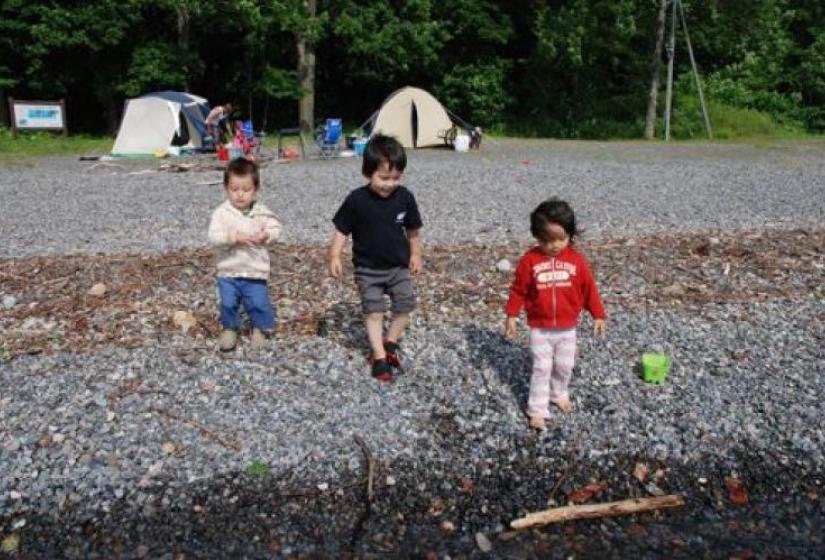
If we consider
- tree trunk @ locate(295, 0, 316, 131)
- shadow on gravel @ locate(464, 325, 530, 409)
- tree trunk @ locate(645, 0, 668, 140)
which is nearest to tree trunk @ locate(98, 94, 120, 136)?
tree trunk @ locate(295, 0, 316, 131)

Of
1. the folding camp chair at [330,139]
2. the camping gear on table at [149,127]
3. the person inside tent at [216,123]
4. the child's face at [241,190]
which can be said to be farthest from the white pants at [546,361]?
the camping gear on table at [149,127]

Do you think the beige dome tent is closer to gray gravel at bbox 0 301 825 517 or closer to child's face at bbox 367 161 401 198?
gray gravel at bbox 0 301 825 517

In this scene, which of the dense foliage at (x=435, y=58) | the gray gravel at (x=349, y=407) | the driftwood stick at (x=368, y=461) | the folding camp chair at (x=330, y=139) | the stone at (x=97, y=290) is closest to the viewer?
the driftwood stick at (x=368, y=461)

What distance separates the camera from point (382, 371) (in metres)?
4.79

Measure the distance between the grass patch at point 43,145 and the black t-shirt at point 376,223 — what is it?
63.8 feet

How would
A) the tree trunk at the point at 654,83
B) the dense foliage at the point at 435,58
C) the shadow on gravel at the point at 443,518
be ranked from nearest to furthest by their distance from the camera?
the shadow on gravel at the point at 443,518 < the tree trunk at the point at 654,83 < the dense foliage at the point at 435,58

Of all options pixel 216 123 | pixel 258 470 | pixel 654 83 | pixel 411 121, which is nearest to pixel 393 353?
pixel 258 470

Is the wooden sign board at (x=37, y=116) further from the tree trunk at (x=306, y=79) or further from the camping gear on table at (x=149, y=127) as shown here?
the tree trunk at (x=306, y=79)

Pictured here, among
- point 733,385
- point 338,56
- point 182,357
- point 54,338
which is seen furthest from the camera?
point 338,56

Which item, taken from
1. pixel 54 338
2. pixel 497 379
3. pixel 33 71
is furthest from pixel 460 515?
pixel 33 71

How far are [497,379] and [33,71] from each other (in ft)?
105

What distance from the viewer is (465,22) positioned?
34562 mm

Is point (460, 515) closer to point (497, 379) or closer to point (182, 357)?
point (497, 379)

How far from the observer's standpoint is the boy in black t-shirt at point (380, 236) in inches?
173
